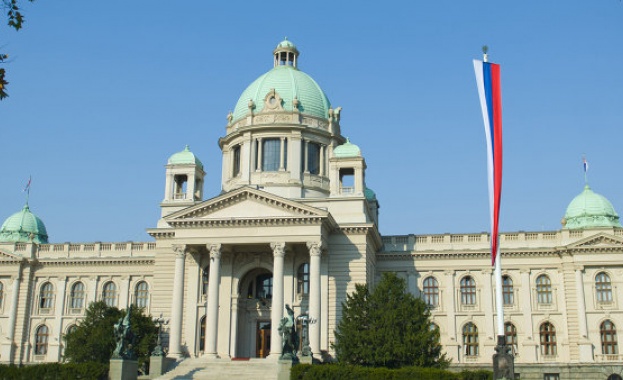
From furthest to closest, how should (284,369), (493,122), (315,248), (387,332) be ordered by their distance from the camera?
(315,248), (387,332), (284,369), (493,122)

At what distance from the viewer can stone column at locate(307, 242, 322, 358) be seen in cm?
4656

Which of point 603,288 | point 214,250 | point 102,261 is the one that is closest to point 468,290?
point 603,288

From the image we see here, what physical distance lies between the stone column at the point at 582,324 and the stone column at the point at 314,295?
20492mm

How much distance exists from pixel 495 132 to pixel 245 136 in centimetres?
3312

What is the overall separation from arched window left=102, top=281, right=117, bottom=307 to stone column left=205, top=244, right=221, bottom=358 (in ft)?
54.4

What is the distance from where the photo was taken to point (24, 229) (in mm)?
66125

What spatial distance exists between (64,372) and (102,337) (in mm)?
5591

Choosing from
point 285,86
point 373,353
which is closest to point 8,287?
point 285,86

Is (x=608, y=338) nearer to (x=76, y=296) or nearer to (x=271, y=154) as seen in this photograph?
(x=271, y=154)

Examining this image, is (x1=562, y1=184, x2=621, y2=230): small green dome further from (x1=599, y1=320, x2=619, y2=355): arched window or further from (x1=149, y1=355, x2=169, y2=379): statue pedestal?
(x1=149, y1=355, x2=169, y2=379): statue pedestal

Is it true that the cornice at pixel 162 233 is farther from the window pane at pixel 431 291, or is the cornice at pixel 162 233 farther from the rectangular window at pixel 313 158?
the window pane at pixel 431 291

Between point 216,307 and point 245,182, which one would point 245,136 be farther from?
point 216,307

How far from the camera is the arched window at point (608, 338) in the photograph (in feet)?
172

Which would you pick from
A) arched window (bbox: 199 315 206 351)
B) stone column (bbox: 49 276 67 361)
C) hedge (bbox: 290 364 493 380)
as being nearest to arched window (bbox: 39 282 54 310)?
stone column (bbox: 49 276 67 361)
